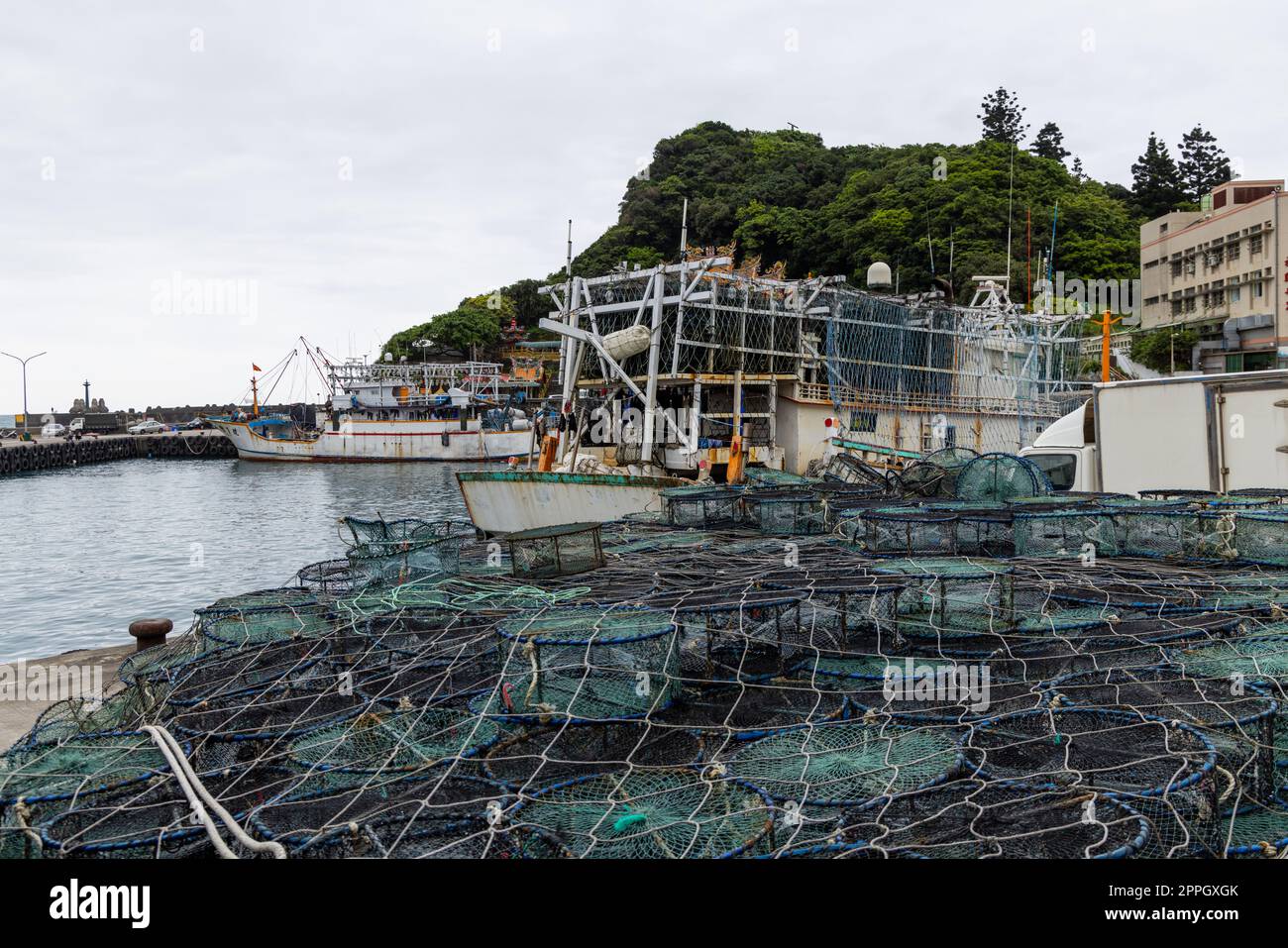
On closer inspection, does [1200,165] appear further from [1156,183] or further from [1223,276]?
[1223,276]

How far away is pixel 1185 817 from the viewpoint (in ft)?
12.2

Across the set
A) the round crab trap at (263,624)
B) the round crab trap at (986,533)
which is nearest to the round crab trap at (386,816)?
the round crab trap at (263,624)

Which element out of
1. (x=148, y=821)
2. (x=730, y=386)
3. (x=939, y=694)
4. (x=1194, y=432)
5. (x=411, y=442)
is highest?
(x=730, y=386)

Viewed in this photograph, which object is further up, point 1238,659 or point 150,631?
point 1238,659

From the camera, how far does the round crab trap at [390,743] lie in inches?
197

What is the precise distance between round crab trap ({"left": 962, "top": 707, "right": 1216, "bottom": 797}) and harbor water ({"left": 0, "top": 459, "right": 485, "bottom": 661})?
1621 cm

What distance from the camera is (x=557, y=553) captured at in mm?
9172

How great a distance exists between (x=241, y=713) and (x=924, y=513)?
651 centimetres

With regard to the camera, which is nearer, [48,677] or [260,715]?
[260,715]

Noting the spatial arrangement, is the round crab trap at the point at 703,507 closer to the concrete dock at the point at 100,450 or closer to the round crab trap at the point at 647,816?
the round crab trap at the point at 647,816

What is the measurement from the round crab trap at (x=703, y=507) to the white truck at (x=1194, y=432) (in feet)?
18.1

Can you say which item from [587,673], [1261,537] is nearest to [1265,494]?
[1261,537]

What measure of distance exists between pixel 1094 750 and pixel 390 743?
3.84m
